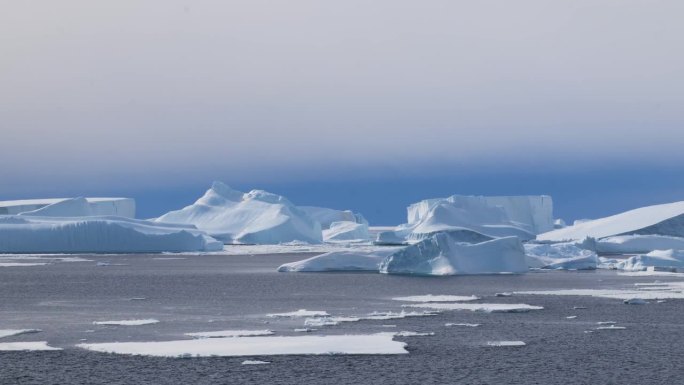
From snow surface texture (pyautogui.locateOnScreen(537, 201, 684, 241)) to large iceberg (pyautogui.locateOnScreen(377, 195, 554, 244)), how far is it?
2.84 meters

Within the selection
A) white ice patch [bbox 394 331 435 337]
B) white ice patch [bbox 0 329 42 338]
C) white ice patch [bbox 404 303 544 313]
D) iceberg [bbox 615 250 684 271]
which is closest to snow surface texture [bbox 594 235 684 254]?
iceberg [bbox 615 250 684 271]

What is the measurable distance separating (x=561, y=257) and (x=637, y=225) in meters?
16.1

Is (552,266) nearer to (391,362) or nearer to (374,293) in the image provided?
(374,293)

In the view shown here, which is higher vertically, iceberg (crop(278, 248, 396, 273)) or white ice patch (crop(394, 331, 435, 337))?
iceberg (crop(278, 248, 396, 273))

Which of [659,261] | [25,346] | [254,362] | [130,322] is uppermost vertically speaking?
[659,261]

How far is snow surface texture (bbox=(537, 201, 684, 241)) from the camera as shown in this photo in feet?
166

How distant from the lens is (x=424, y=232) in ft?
157

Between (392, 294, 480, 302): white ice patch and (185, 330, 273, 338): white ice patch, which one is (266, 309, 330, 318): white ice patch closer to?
(185, 330, 273, 338): white ice patch

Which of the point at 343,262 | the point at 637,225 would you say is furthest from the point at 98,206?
the point at 343,262

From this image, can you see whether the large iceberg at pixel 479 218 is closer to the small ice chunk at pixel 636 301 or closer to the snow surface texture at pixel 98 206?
the snow surface texture at pixel 98 206

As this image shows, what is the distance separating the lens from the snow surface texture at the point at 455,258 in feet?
95.2

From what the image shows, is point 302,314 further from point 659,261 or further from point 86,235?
point 86,235

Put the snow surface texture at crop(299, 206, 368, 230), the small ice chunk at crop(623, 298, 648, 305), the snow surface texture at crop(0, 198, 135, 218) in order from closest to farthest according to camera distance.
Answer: the small ice chunk at crop(623, 298, 648, 305) < the snow surface texture at crop(0, 198, 135, 218) < the snow surface texture at crop(299, 206, 368, 230)

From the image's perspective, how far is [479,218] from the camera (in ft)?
178
